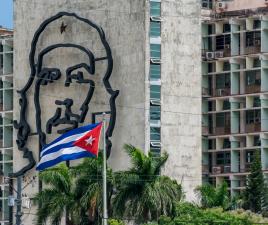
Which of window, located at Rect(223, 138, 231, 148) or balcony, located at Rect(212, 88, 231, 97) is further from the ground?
balcony, located at Rect(212, 88, 231, 97)

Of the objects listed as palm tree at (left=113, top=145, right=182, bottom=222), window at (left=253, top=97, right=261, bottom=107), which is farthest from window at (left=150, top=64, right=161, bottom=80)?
palm tree at (left=113, top=145, right=182, bottom=222)

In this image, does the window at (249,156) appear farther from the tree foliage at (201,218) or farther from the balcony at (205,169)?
the tree foliage at (201,218)

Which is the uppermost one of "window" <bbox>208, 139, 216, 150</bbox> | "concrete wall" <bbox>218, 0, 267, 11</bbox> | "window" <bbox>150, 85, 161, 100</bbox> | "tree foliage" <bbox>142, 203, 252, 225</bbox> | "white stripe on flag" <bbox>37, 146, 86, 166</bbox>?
"concrete wall" <bbox>218, 0, 267, 11</bbox>

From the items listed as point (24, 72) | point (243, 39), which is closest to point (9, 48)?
point (24, 72)

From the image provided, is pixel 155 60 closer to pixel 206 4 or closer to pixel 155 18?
pixel 155 18

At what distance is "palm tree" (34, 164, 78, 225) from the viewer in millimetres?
103375

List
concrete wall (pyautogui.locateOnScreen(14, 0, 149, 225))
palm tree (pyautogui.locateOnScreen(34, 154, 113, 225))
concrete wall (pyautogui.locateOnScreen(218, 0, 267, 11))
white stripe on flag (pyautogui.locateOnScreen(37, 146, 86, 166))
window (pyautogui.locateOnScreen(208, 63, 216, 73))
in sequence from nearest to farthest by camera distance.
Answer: white stripe on flag (pyautogui.locateOnScreen(37, 146, 86, 166))
palm tree (pyautogui.locateOnScreen(34, 154, 113, 225))
concrete wall (pyautogui.locateOnScreen(14, 0, 149, 225))
window (pyautogui.locateOnScreen(208, 63, 216, 73))
concrete wall (pyautogui.locateOnScreen(218, 0, 267, 11))

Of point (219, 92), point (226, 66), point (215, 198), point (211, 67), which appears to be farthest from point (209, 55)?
point (215, 198)

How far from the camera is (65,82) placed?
424ft

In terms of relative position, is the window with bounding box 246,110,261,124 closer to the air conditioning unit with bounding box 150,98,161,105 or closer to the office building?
the office building

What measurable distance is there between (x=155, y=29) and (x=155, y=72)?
3134 mm

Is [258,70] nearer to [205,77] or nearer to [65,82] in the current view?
[205,77]

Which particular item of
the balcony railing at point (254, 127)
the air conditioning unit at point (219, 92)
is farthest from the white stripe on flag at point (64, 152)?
the air conditioning unit at point (219, 92)

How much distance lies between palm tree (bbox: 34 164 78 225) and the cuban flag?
15172mm
